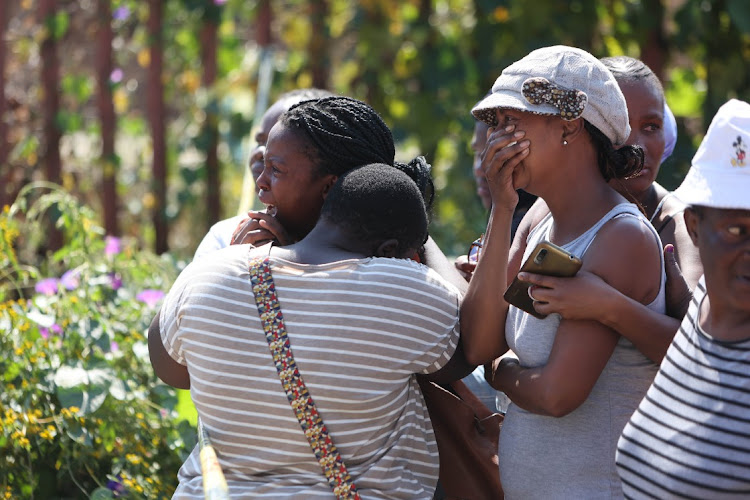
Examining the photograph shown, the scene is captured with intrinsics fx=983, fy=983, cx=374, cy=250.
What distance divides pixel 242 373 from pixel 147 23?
15.3 feet

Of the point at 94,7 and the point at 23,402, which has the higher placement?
the point at 94,7

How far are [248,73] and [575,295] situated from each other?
4.55 m

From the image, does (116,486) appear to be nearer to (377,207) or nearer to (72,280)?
(72,280)

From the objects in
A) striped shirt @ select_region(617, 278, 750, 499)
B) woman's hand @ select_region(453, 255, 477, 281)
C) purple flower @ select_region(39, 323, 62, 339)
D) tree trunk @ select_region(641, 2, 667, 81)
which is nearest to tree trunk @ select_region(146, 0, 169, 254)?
purple flower @ select_region(39, 323, 62, 339)

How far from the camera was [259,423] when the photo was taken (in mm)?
2115

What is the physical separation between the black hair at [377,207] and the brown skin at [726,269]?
0.66 meters

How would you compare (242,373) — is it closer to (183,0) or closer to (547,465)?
(547,465)

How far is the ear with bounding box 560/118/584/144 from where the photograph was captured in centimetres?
211

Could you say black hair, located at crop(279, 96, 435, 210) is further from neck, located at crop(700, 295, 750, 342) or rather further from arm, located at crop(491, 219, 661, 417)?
neck, located at crop(700, 295, 750, 342)

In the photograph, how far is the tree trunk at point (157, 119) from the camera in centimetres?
620

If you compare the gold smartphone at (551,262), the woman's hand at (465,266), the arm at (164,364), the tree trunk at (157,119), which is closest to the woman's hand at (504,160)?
the gold smartphone at (551,262)

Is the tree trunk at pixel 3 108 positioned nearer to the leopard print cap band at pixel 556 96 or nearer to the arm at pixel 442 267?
the arm at pixel 442 267

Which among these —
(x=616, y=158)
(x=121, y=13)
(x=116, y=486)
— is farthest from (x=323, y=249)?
(x=121, y=13)

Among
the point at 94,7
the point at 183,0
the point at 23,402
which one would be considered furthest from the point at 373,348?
the point at 94,7
